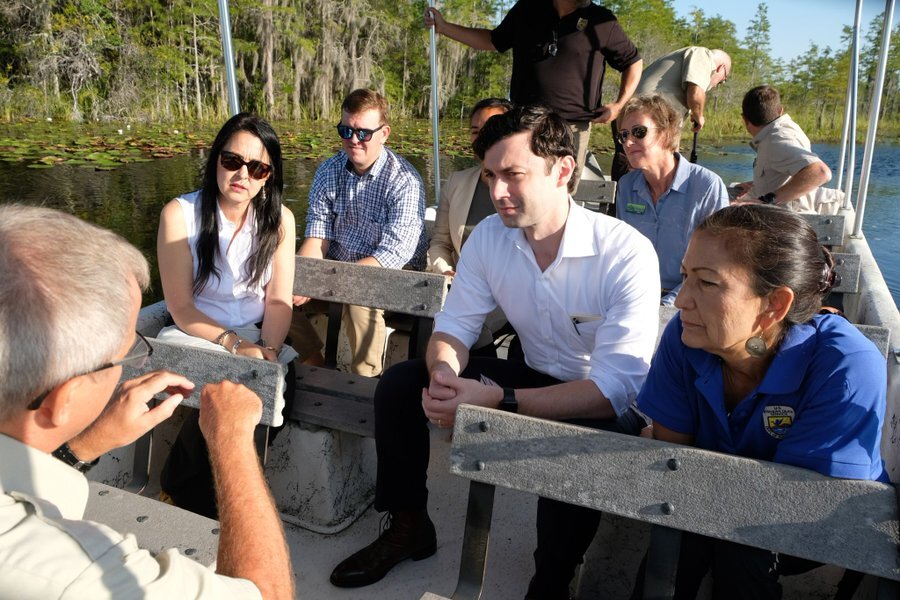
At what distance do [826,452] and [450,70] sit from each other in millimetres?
30376

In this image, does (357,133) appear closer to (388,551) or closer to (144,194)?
(388,551)

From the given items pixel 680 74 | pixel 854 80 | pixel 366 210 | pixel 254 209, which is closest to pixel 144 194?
pixel 366 210

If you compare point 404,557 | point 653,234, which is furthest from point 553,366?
point 653,234

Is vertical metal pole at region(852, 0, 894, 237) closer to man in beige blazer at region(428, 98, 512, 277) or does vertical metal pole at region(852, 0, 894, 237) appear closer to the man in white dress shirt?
man in beige blazer at region(428, 98, 512, 277)

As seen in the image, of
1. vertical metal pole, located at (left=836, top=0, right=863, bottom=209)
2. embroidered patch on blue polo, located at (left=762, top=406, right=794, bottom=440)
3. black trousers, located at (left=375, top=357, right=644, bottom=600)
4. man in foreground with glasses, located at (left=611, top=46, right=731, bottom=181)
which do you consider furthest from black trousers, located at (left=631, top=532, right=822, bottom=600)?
vertical metal pole, located at (left=836, top=0, right=863, bottom=209)

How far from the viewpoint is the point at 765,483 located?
1.47 metres

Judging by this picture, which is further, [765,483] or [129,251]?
[765,483]

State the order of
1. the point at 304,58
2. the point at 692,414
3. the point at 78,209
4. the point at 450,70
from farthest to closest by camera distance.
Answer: the point at 450,70
the point at 304,58
the point at 78,209
the point at 692,414

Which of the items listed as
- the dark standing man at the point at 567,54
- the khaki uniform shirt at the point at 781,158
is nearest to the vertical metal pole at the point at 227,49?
the dark standing man at the point at 567,54

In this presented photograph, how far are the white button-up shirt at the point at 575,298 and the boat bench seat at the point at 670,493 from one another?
17.9 inches

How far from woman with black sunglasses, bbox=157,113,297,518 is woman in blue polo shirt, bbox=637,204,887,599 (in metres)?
1.63

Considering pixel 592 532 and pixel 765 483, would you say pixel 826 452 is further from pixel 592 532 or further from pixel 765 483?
pixel 592 532

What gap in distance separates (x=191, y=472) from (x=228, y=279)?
0.78 meters

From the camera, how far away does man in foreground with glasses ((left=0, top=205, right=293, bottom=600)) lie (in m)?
0.98
